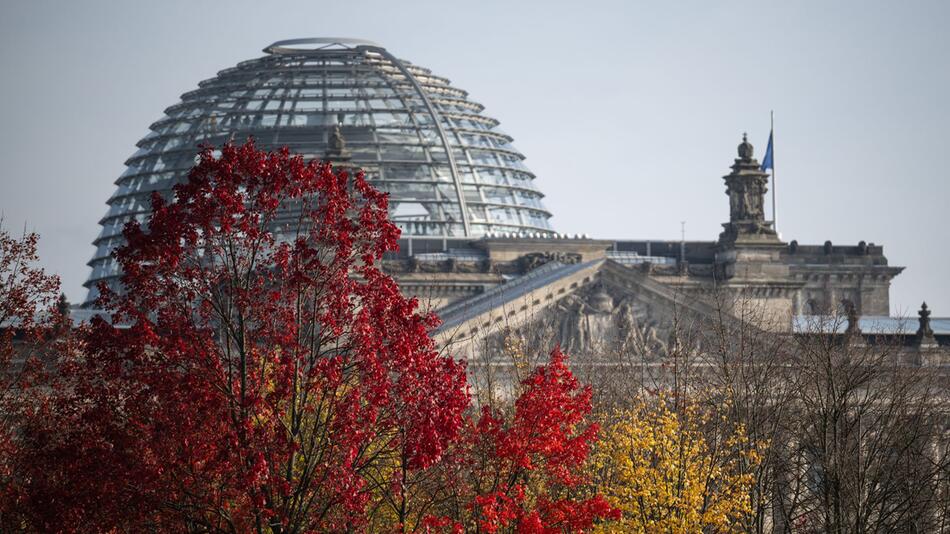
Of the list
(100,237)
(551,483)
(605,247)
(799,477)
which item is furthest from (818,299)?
(551,483)

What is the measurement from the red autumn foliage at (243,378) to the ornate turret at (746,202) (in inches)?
2171

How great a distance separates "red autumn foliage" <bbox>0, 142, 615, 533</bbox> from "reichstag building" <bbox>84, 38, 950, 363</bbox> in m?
35.7

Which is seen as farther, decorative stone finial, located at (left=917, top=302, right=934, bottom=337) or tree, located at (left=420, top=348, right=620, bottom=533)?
decorative stone finial, located at (left=917, top=302, right=934, bottom=337)

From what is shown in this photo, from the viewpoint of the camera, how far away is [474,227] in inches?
4363

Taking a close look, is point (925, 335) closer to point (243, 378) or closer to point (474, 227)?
point (474, 227)

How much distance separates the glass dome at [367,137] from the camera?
364ft

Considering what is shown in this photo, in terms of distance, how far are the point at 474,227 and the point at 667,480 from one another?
225 feet

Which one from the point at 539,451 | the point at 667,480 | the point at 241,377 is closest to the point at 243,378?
the point at 241,377

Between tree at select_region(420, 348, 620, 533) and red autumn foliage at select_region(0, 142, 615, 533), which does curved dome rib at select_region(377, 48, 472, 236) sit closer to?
tree at select_region(420, 348, 620, 533)

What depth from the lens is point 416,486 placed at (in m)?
41.8

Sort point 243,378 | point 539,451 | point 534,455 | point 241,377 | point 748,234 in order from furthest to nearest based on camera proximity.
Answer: point 748,234, point 534,455, point 539,451, point 241,377, point 243,378

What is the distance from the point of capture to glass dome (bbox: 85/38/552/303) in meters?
111

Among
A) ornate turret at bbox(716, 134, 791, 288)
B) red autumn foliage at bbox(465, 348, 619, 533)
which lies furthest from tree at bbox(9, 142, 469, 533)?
ornate turret at bbox(716, 134, 791, 288)

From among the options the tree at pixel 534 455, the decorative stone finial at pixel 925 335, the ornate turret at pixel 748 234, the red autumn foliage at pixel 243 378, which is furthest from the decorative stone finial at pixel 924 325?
the red autumn foliage at pixel 243 378
